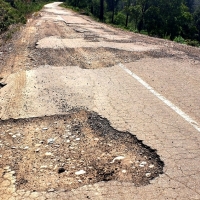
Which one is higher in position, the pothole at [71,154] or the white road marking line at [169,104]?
the white road marking line at [169,104]

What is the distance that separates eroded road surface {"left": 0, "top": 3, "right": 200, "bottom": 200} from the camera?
3.26 meters

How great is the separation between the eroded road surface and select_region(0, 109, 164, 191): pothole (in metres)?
0.01

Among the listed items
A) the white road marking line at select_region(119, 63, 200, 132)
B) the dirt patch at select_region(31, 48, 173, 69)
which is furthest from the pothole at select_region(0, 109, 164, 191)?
the dirt patch at select_region(31, 48, 173, 69)

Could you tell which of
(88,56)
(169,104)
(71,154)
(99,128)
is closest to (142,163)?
(71,154)

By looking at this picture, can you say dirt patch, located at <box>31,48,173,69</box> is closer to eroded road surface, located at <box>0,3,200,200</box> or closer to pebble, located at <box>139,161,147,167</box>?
eroded road surface, located at <box>0,3,200,200</box>

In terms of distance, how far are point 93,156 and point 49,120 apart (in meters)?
1.39

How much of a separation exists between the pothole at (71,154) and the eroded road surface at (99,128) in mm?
13

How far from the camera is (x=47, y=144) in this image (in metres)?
4.12

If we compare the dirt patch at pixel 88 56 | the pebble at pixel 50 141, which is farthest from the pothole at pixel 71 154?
the dirt patch at pixel 88 56

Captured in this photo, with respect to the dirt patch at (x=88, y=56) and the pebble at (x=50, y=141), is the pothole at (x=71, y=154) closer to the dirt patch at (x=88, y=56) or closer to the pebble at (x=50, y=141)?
the pebble at (x=50, y=141)

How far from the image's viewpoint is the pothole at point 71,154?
3.38 metres

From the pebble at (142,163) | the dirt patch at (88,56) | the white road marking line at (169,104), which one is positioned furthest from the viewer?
the dirt patch at (88,56)

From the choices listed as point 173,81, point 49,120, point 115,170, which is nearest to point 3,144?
point 49,120

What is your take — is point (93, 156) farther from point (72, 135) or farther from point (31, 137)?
point (31, 137)
